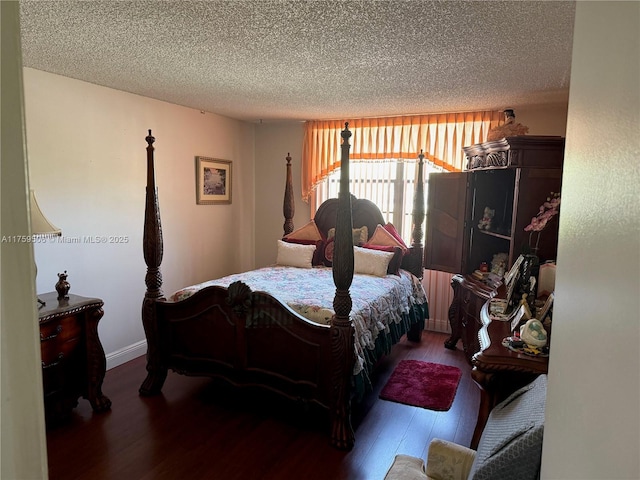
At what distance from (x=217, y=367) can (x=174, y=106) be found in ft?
8.54

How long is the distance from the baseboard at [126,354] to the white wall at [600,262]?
3.82 metres

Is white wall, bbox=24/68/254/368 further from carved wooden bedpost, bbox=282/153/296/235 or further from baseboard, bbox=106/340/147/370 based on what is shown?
carved wooden bedpost, bbox=282/153/296/235

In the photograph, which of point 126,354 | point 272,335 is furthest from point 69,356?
point 272,335

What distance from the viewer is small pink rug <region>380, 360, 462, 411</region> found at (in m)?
3.26

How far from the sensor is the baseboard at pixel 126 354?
376 cm

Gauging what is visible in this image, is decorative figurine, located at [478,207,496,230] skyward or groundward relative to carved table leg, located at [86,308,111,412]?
skyward

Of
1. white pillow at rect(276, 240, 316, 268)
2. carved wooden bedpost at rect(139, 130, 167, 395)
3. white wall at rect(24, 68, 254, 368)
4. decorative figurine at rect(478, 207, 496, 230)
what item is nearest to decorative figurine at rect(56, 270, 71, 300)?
white wall at rect(24, 68, 254, 368)

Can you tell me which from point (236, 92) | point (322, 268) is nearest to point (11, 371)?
point (236, 92)

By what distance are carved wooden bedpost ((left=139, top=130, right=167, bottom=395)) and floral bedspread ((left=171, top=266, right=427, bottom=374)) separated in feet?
0.64

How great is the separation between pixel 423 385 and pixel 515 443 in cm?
248

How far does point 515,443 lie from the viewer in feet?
3.77

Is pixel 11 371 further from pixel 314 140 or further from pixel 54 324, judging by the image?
pixel 314 140

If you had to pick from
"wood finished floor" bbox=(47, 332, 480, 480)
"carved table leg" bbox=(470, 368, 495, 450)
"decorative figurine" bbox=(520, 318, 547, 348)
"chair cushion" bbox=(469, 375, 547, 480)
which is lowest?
"wood finished floor" bbox=(47, 332, 480, 480)

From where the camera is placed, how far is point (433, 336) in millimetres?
4664
